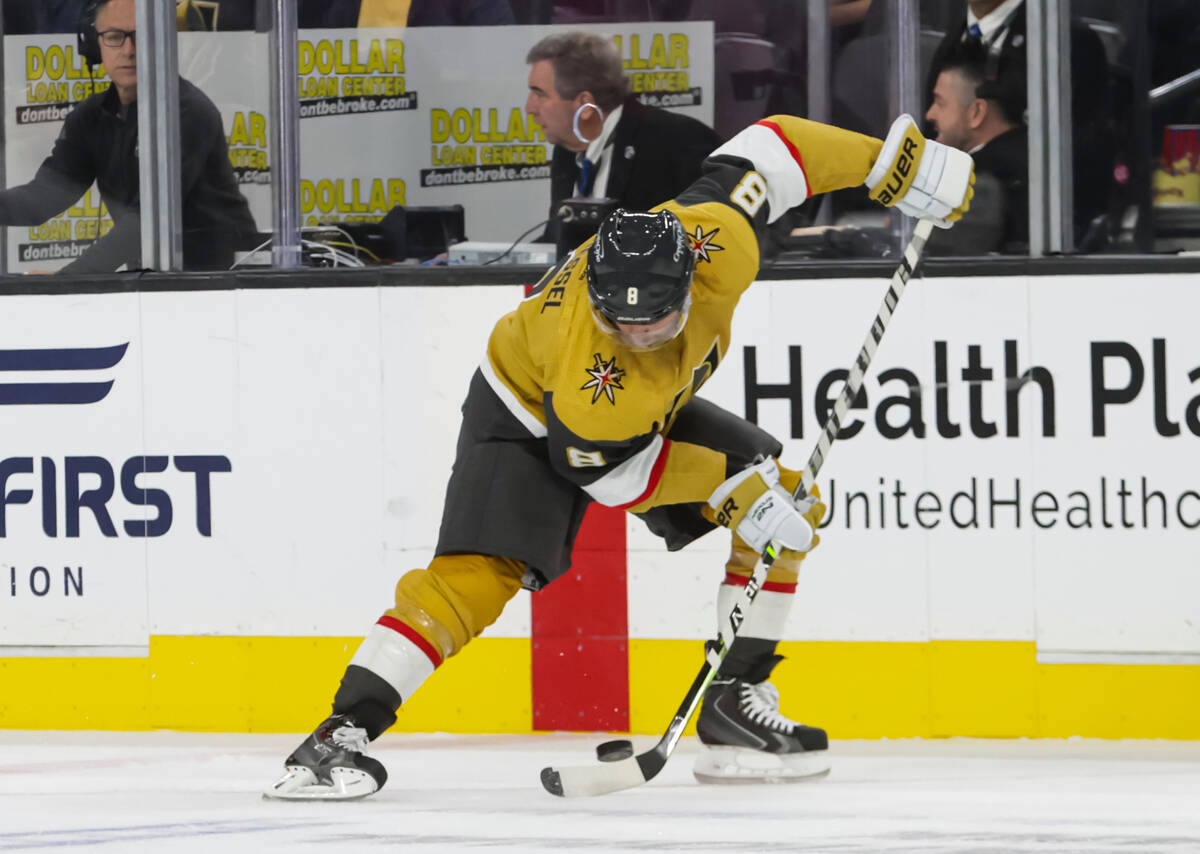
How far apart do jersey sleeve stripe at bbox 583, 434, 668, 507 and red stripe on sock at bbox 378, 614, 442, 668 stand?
0.38 meters

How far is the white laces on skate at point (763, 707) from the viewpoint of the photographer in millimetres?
3178

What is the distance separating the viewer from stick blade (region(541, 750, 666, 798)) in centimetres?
292

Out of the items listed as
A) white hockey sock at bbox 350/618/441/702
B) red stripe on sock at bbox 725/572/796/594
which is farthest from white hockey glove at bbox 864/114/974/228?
white hockey sock at bbox 350/618/441/702

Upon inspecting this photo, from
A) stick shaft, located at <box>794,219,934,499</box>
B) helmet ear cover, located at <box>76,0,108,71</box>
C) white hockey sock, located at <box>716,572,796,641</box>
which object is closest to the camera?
stick shaft, located at <box>794,219,934,499</box>

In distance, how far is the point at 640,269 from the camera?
2.62 metres

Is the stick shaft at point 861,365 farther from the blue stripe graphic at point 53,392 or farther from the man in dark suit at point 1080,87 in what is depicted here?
A: the blue stripe graphic at point 53,392

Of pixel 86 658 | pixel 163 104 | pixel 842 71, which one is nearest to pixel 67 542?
pixel 86 658

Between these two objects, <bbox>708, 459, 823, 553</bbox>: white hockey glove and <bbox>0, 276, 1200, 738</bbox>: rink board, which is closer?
<bbox>708, 459, 823, 553</bbox>: white hockey glove

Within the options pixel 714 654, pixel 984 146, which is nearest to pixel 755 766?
pixel 714 654

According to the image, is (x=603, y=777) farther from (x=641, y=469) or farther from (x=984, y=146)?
(x=984, y=146)

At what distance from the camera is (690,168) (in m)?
3.77

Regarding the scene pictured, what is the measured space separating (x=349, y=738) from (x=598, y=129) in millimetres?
1596

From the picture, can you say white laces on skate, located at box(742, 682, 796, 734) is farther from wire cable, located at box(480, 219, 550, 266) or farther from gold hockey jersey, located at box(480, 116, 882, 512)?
wire cable, located at box(480, 219, 550, 266)

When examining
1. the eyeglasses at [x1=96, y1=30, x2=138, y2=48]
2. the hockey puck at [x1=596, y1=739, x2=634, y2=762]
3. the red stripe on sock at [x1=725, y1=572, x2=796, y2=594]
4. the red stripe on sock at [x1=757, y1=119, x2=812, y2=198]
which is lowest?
the hockey puck at [x1=596, y1=739, x2=634, y2=762]
